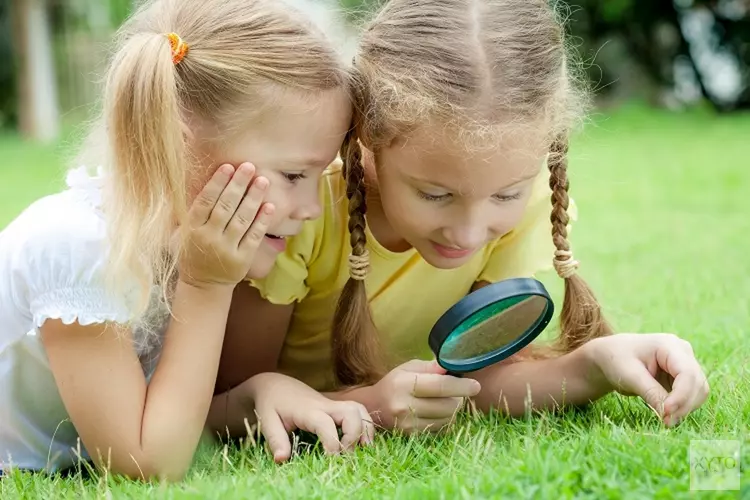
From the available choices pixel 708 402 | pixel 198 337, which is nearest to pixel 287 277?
pixel 198 337

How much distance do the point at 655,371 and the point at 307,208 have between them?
3.24ft

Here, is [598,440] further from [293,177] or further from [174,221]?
[174,221]

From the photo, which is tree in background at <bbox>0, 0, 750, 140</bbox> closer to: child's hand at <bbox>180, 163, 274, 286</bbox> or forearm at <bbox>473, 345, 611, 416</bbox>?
forearm at <bbox>473, 345, 611, 416</bbox>

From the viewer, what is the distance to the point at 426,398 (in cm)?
253

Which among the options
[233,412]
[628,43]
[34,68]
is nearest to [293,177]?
[233,412]

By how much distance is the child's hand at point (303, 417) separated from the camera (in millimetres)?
2469

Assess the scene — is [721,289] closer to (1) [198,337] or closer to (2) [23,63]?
(1) [198,337]

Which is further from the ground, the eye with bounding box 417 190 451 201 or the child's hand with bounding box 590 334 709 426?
the eye with bounding box 417 190 451 201

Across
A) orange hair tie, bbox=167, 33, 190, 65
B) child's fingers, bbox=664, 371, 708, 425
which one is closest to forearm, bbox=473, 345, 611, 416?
child's fingers, bbox=664, 371, 708, 425

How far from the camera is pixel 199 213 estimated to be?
2.42 metres

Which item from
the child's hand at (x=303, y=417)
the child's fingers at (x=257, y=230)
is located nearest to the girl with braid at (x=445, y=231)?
the child's hand at (x=303, y=417)

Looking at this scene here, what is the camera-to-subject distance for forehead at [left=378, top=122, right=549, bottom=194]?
2432 millimetres

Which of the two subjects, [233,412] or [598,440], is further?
[233,412]

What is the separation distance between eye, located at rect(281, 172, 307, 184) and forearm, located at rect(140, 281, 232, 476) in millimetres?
315
